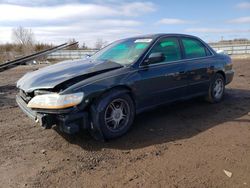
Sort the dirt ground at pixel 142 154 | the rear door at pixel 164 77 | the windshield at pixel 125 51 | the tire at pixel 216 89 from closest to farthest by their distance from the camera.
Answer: the dirt ground at pixel 142 154, the rear door at pixel 164 77, the windshield at pixel 125 51, the tire at pixel 216 89

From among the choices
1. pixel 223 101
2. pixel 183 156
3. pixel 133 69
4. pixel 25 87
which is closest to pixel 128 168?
pixel 183 156

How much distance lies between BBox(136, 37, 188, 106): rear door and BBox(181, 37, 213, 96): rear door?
0.65 ft

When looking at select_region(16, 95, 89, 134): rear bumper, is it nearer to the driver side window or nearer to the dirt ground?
the dirt ground

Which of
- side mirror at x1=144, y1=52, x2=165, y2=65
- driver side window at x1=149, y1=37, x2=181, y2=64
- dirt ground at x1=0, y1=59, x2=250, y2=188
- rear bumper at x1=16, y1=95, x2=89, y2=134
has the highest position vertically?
driver side window at x1=149, y1=37, x2=181, y2=64

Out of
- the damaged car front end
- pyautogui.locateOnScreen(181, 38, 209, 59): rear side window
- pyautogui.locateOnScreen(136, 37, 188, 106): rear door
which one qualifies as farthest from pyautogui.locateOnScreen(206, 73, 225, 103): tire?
the damaged car front end

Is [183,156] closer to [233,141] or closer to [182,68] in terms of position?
[233,141]

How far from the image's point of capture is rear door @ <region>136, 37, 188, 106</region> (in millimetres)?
4367

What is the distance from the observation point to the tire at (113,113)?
12.2 feet

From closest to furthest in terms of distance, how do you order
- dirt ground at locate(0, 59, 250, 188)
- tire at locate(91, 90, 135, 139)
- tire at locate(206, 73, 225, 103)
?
dirt ground at locate(0, 59, 250, 188) < tire at locate(91, 90, 135, 139) < tire at locate(206, 73, 225, 103)

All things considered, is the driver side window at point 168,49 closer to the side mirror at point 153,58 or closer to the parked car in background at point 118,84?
the parked car in background at point 118,84

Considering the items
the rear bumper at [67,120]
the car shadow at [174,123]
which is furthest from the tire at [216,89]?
the rear bumper at [67,120]

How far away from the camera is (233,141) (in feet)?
12.7

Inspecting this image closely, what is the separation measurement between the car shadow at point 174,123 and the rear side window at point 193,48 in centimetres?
113

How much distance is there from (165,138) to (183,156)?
0.65 meters
